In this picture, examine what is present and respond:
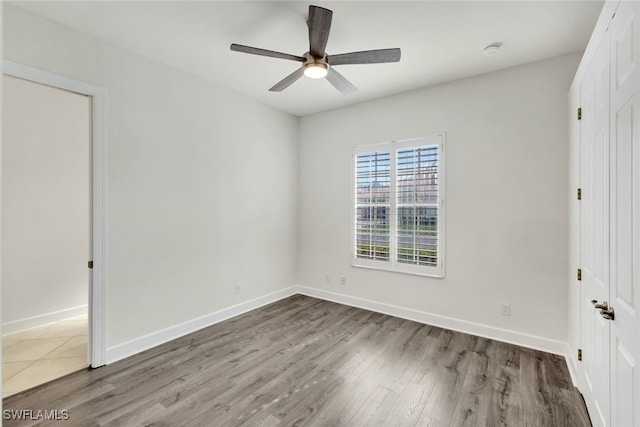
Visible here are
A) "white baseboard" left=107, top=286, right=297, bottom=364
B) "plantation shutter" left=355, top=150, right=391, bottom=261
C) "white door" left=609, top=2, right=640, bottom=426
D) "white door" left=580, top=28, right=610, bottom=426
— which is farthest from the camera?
"plantation shutter" left=355, top=150, right=391, bottom=261

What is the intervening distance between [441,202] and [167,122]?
326 cm

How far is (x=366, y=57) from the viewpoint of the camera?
2412 mm

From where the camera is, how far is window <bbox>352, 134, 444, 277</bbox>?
12.3ft

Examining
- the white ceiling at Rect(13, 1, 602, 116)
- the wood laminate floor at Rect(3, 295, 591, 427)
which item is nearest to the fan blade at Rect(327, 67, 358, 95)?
the white ceiling at Rect(13, 1, 602, 116)

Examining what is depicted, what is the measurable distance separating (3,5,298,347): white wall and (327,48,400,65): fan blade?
1909 mm

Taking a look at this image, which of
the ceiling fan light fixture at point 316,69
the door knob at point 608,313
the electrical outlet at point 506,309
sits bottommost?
the electrical outlet at point 506,309

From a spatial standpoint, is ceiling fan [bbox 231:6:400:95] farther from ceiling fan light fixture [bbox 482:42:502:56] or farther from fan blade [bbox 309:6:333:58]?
ceiling fan light fixture [bbox 482:42:502:56]

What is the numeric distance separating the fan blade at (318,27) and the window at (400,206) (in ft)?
6.45

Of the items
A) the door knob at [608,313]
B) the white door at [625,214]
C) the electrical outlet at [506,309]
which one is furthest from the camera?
the electrical outlet at [506,309]

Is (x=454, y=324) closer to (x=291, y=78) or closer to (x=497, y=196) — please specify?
(x=497, y=196)

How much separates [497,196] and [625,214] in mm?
1863

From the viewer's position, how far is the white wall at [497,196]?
302 centimetres

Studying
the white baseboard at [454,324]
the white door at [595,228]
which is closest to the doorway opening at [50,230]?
the white baseboard at [454,324]

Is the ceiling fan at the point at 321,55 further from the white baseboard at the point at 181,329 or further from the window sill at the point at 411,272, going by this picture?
the white baseboard at the point at 181,329
